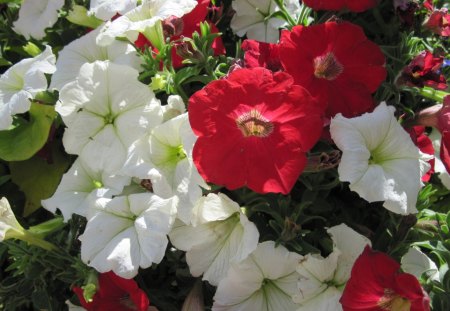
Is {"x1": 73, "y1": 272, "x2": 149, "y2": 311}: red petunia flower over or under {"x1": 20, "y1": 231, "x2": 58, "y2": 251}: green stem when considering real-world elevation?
Result: under

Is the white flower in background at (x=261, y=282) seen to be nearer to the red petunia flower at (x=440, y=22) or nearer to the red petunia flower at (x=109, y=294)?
the red petunia flower at (x=109, y=294)

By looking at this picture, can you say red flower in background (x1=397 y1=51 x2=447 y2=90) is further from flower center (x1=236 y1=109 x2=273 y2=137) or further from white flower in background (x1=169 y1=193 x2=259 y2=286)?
white flower in background (x1=169 y1=193 x2=259 y2=286)

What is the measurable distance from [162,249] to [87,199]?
22 centimetres

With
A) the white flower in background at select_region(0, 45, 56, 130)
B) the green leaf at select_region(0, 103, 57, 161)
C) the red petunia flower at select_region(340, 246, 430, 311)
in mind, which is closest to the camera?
the red petunia flower at select_region(340, 246, 430, 311)

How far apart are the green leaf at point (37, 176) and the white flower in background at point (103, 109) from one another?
0.93 ft

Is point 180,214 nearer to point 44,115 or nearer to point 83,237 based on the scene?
point 83,237

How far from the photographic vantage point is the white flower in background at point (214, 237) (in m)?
1.02

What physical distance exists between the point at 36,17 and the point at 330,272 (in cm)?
93

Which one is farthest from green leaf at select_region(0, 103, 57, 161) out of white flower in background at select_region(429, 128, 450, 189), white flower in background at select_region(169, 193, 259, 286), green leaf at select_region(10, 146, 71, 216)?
white flower in background at select_region(429, 128, 450, 189)

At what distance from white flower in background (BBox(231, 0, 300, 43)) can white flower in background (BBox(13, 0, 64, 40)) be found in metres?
A: 0.42

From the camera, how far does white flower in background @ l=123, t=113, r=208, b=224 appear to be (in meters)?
1.01

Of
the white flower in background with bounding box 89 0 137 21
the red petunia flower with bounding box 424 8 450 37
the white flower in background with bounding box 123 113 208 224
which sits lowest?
the white flower in background with bounding box 123 113 208 224

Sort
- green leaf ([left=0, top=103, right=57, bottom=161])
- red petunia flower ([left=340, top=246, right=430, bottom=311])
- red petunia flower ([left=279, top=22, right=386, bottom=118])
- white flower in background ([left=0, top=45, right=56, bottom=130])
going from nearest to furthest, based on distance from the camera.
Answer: red petunia flower ([left=340, top=246, right=430, bottom=311]) < red petunia flower ([left=279, top=22, right=386, bottom=118]) < white flower in background ([left=0, top=45, right=56, bottom=130]) < green leaf ([left=0, top=103, right=57, bottom=161])

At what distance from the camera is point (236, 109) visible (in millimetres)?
986
